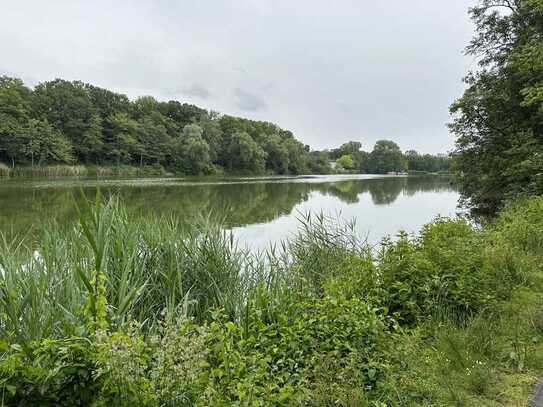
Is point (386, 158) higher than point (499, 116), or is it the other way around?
point (386, 158)

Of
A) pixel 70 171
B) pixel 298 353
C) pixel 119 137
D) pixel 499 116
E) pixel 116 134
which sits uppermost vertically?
pixel 116 134

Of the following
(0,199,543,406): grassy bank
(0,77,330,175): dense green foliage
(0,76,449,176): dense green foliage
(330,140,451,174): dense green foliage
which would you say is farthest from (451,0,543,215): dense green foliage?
(330,140,451,174): dense green foliage

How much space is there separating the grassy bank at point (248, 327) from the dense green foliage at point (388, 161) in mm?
103598

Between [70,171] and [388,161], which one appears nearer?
[70,171]

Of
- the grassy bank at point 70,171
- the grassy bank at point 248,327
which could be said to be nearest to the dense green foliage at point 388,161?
the grassy bank at point 70,171

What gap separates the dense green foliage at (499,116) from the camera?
10.6 m

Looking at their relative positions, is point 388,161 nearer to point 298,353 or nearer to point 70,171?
point 70,171

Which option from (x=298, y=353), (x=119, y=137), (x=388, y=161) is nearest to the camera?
(x=298, y=353)

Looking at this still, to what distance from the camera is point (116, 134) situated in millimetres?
52281

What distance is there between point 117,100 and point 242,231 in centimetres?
5923

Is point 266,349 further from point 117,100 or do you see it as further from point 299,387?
point 117,100

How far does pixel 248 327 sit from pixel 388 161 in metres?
112

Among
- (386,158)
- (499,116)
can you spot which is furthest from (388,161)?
(499,116)

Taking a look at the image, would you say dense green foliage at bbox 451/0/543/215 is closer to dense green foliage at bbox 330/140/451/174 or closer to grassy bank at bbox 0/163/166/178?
grassy bank at bbox 0/163/166/178
